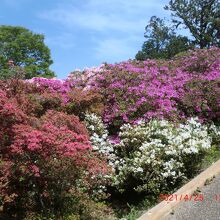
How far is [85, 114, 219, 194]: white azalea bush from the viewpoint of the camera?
7.84 m

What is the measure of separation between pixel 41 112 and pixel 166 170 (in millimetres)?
3034

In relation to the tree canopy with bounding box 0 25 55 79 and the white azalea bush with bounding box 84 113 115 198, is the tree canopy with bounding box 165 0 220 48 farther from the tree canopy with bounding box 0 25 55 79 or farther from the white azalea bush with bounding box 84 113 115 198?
the white azalea bush with bounding box 84 113 115 198

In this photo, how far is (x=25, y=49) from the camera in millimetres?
49594

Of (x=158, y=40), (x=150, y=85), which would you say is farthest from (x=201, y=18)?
(x=150, y=85)

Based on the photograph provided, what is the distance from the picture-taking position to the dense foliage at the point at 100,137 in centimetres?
668

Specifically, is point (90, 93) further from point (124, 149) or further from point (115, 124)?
point (124, 149)

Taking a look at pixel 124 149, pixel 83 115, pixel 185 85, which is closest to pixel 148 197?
pixel 124 149

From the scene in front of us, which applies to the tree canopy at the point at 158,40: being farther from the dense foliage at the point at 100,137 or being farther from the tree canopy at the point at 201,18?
the dense foliage at the point at 100,137

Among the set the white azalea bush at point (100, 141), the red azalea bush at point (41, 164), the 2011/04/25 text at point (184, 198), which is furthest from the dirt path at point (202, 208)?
the white azalea bush at point (100, 141)

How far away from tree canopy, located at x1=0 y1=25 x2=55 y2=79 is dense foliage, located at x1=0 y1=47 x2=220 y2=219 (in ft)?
119

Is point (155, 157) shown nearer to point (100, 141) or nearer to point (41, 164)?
point (100, 141)

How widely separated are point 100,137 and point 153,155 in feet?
6.79

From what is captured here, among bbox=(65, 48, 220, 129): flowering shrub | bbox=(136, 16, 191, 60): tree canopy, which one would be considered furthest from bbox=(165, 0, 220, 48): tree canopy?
bbox=(65, 48, 220, 129): flowering shrub

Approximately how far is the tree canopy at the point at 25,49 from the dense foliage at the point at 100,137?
3628 centimetres
